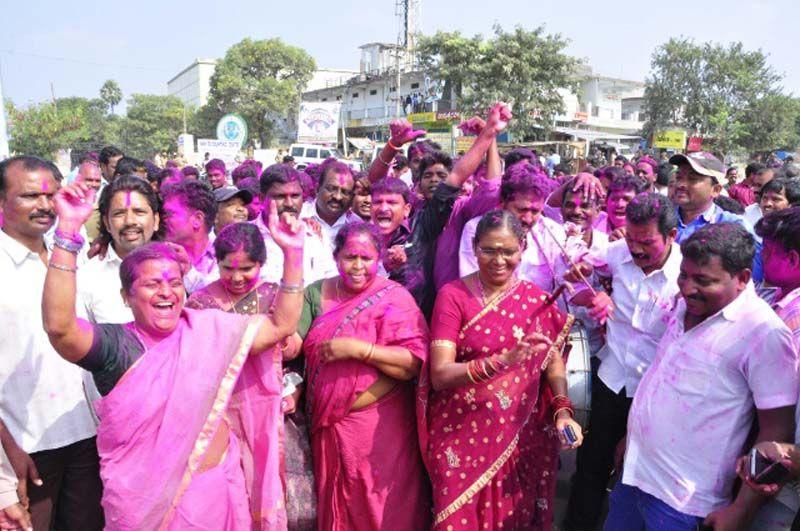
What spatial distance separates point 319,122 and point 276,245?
66.7 ft

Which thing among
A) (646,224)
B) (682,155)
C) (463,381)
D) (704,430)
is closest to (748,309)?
(704,430)

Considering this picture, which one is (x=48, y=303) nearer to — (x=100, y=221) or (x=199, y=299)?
(x=199, y=299)

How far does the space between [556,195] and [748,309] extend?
7.56ft

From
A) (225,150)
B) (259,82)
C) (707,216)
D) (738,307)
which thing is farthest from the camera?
(259,82)

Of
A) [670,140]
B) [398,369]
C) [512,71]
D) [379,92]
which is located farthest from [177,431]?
[379,92]

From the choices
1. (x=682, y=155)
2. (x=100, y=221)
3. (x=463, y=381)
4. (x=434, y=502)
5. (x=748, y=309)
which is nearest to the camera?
(x=748, y=309)

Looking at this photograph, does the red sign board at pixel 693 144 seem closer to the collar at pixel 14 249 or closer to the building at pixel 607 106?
the building at pixel 607 106

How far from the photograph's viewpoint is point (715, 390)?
6.37 ft

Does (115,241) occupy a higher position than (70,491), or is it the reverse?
(115,241)

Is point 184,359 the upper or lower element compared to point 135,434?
upper

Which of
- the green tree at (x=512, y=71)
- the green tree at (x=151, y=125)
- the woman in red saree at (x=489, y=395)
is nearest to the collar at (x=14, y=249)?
the woman in red saree at (x=489, y=395)

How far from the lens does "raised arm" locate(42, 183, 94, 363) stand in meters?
1.78

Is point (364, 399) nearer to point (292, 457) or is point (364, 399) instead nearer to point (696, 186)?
point (292, 457)

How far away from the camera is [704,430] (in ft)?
6.48
